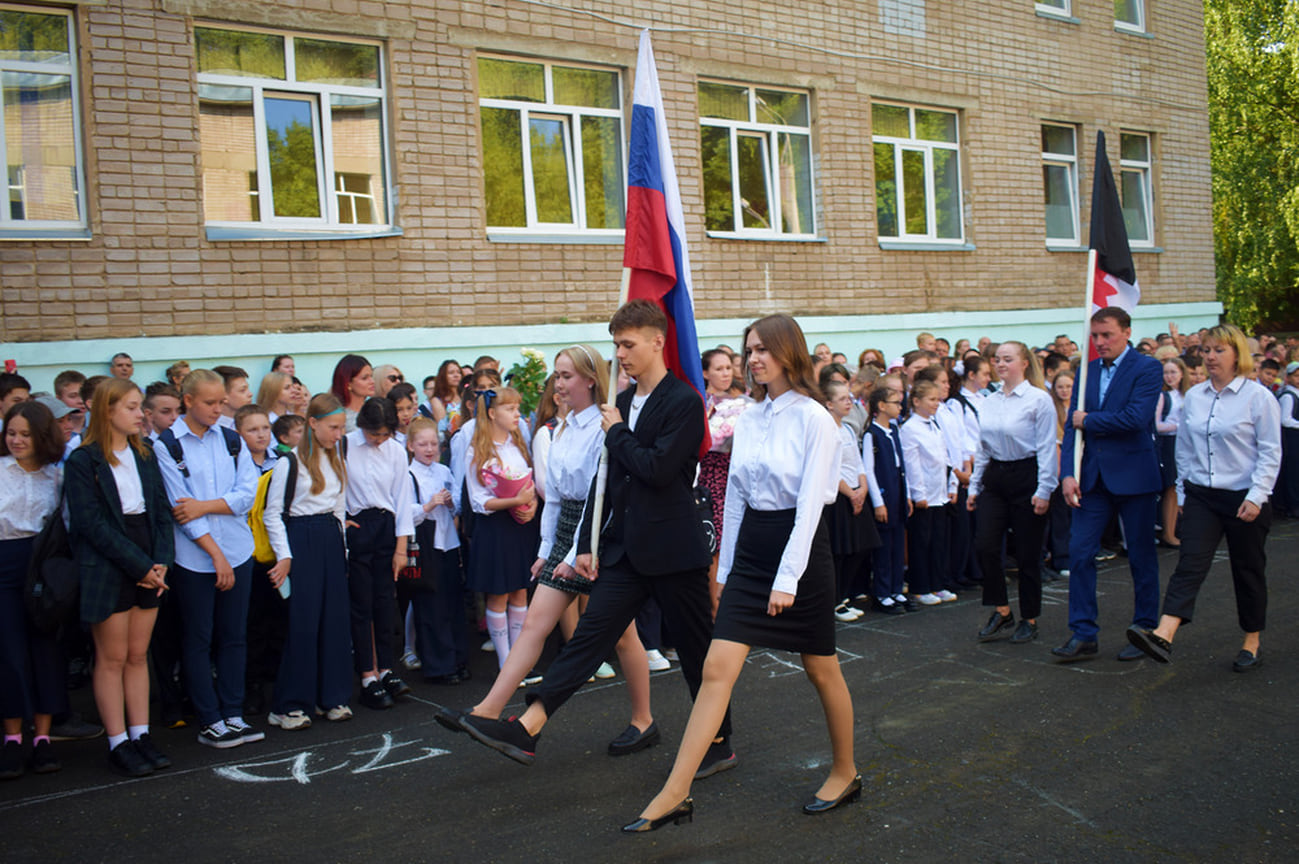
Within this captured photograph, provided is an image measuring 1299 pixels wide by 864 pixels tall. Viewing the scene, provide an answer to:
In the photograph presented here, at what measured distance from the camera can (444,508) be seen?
7562 millimetres

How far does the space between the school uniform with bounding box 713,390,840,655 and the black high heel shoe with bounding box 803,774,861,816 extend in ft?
1.96

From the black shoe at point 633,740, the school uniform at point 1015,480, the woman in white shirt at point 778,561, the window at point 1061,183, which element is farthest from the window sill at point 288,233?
the window at point 1061,183

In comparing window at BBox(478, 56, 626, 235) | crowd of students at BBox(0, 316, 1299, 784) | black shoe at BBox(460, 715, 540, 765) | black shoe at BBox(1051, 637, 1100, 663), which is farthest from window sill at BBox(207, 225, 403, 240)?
black shoe at BBox(1051, 637, 1100, 663)

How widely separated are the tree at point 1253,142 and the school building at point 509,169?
14.6 metres

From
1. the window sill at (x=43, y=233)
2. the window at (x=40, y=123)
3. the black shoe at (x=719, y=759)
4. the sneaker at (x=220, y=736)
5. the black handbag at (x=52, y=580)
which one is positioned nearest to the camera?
the black shoe at (x=719, y=759)

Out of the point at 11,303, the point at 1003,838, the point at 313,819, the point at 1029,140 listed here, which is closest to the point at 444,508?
the point at 313,819

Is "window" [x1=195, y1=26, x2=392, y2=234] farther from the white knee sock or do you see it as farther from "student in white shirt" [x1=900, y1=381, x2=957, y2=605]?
"student in white shirt" [x1=900, y1=381, x2=957, y2=605]

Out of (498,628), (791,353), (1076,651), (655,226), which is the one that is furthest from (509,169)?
(791,353)

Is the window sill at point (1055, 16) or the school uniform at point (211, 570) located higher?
the window sill at point (1055, 16)

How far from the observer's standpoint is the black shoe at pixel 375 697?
21.9ft

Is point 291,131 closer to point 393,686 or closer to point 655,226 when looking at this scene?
point 393,686

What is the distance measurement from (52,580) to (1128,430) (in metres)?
6.09

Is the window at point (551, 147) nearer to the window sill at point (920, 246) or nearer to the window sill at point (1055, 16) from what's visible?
the window sill at point (920, 246)

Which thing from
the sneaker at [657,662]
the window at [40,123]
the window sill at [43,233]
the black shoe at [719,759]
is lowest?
the sneaker at [657,662]
